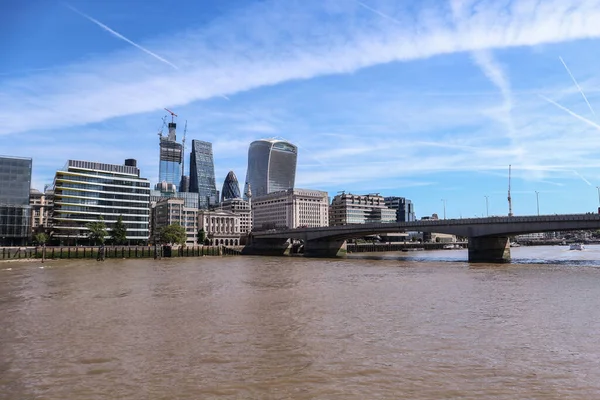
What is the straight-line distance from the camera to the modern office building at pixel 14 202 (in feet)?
474

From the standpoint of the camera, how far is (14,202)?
5773 inches

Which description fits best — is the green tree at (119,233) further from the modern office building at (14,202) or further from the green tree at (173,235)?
the modern office building at (14,202)

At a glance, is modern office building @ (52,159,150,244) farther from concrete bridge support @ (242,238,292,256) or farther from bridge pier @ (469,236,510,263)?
bridge pier @ (469,236,510,263)

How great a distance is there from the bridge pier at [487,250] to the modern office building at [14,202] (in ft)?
438

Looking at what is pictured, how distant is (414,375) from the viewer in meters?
15.4

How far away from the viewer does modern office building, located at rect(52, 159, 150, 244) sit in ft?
484

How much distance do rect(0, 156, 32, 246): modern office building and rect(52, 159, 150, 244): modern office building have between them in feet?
29.5

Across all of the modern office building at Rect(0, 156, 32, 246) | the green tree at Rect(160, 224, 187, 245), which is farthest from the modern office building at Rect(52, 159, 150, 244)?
the green tree at Rect(160, 224, 187, 245)

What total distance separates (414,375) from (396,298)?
20.3 m

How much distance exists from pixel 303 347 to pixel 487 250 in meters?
83.8

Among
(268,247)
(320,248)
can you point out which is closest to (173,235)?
(268,247)

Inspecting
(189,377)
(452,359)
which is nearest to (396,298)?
(452,359)

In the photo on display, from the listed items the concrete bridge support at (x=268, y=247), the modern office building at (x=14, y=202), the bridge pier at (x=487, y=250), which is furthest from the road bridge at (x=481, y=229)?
the modern office building at (x=14, y=202)

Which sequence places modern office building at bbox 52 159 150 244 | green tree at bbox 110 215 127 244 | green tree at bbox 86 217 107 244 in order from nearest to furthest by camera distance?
green tree at bbox 86 217 107 244, green tree at bbox 110 215 127 244, modern office building at bbox 52 159 150 244
